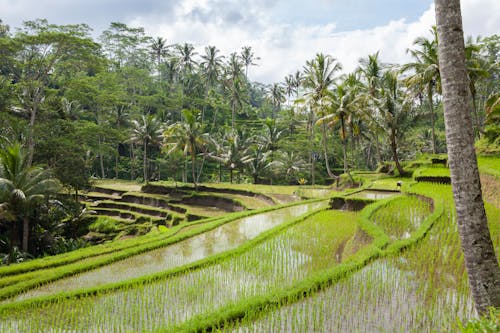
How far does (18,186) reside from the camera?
42.4 ft

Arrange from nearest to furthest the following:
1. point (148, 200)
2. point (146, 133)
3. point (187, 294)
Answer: point (187, 294)
point (148, 200)
point (146, 133)

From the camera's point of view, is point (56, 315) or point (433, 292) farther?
point (56, 315)

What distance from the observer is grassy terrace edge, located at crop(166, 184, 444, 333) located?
448 cm

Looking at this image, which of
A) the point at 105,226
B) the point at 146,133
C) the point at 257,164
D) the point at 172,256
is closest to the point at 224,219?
the point at 172,256

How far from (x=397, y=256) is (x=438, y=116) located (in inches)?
1523

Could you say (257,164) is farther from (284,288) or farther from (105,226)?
(284,288)

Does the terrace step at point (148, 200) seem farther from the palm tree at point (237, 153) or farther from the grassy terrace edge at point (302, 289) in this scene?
the grassy terrace edge at point (302, 289)

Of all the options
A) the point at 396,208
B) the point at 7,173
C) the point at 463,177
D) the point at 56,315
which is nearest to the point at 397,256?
the point at 463,177

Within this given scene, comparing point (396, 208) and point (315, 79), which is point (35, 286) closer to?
point (396, 208)

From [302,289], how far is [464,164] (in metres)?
3.00

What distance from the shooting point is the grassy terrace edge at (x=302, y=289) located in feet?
14.7

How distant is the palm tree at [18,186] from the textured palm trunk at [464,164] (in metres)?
13.7

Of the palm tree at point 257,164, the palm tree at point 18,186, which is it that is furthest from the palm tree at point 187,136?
the palm tree at point 18,186

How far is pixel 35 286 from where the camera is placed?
289 inches
